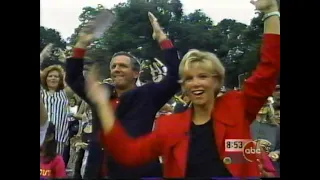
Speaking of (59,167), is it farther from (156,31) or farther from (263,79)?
(263,79)

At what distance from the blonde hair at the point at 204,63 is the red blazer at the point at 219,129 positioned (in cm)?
17

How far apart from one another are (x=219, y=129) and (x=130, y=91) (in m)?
0.74

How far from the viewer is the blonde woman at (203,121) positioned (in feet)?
13.0

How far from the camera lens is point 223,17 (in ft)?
13.0

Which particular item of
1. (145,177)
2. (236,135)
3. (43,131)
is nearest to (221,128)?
(236,135)

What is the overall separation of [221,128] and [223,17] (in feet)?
2.76

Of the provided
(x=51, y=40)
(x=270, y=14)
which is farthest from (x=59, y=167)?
(x=270, y=14)

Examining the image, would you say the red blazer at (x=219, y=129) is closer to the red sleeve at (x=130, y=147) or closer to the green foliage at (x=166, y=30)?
the red sleeve at (x=130, y=147)

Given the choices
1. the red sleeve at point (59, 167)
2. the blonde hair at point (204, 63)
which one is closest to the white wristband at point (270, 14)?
the blonde hair at point (204, 63)

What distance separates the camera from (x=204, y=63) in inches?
156

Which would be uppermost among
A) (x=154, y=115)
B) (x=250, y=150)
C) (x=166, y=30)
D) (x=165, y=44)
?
(x=166, y=30)
